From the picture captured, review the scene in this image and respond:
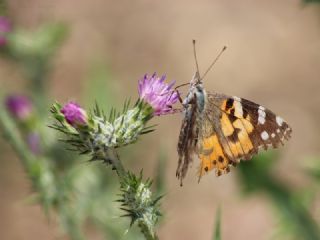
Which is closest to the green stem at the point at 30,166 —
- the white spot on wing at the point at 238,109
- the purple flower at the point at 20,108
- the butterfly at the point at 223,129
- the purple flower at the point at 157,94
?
the purple flower at the point at 20,108

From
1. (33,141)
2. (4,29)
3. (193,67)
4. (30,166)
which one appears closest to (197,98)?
(30,166)

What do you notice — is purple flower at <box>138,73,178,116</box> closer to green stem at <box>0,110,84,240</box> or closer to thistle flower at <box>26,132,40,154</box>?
green stem at <box>0,110,84,240</box>

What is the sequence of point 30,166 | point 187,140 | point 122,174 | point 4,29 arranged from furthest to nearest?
point 4,29 → point 30,166 → point 187,140 → point 122,174

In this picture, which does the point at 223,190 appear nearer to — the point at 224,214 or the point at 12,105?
the point at 224,214

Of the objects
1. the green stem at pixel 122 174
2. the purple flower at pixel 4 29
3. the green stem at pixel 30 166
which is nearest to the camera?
the green stem at pixel 122 174

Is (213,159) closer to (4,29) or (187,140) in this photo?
(187,140)

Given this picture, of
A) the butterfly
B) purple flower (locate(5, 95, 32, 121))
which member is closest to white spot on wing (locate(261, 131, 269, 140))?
the butterfly

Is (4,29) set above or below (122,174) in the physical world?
above

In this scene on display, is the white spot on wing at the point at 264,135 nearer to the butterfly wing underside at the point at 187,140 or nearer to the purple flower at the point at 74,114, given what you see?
the butterfly wing underside at the point at 187,140
